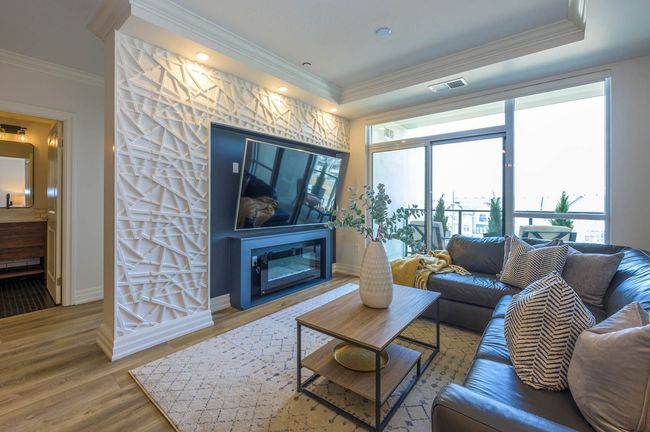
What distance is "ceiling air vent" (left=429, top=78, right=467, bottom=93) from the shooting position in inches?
129

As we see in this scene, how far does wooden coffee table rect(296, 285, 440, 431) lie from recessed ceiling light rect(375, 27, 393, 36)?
2.33 m

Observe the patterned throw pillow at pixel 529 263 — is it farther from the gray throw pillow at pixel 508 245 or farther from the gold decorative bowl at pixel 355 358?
the gold decorative bowl at pixel 355 358

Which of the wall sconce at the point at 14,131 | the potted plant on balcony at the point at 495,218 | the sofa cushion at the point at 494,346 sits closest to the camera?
the sofa cushion at the point at 494,346

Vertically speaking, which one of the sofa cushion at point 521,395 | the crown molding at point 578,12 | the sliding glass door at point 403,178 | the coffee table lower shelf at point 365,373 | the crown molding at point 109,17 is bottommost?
the coffee table lower shelf at point 365,373

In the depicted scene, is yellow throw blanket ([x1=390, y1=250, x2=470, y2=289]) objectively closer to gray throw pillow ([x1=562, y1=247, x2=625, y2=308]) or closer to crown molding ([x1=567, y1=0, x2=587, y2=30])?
gray throw pillow ([x1=562, y1=247, x2=625, y2=308])

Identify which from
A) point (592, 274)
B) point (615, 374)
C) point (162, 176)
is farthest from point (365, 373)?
point (162, 176)

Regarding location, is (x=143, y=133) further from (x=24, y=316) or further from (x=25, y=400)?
(x=24, y=316)

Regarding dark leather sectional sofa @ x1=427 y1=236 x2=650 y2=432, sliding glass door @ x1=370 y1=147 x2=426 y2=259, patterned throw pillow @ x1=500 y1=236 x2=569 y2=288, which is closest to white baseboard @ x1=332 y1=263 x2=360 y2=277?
sliding glass door @ x1=370 y1=147 x2=426 y2=259

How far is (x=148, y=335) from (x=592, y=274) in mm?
3482

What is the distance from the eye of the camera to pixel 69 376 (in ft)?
6.49

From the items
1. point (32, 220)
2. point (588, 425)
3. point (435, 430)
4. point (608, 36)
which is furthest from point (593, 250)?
point (32, 220)

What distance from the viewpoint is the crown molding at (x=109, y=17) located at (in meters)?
2.09

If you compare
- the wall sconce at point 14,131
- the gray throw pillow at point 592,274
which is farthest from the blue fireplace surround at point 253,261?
the wall sconce at point 14,131

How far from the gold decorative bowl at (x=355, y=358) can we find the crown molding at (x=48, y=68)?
3989 millimetres
